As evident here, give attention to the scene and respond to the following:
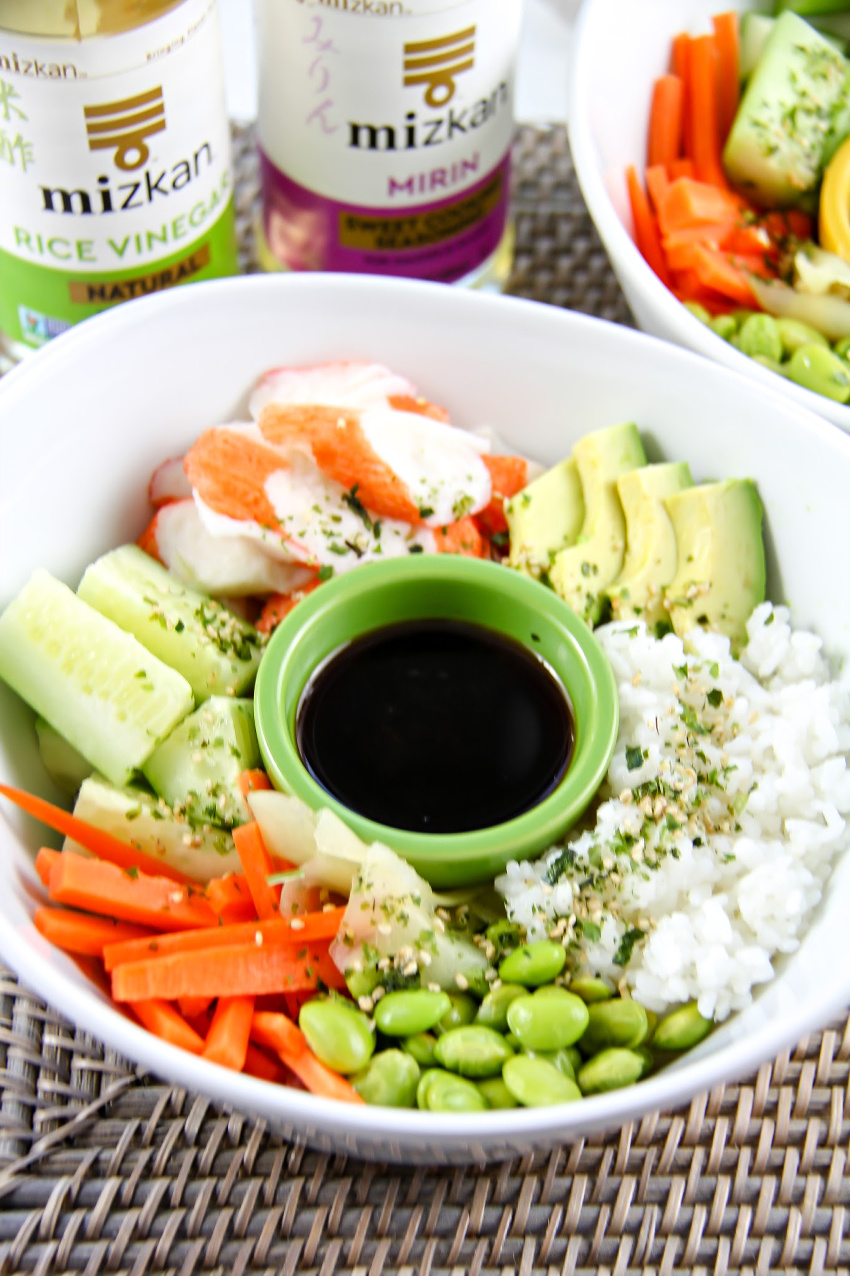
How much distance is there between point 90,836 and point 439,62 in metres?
1.30

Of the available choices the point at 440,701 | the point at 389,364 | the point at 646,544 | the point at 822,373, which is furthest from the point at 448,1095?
the point at 822,373

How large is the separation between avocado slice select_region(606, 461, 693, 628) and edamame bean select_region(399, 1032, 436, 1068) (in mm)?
693

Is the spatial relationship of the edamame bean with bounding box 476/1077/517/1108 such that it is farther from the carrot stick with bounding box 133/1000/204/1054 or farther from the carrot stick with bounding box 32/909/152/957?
the carrot stick with bounding box 32/909/152/957

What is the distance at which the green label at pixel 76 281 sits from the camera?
2.13 m

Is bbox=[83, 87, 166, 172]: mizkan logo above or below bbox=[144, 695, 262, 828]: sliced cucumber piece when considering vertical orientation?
above

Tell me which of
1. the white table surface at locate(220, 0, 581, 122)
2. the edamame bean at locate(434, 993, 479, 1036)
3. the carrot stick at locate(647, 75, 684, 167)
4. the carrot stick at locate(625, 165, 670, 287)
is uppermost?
the carrot stick at locate(647, 75, 684, 167)

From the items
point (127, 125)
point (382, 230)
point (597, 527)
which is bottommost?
point (597, 527)

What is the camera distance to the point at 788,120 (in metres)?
2.45

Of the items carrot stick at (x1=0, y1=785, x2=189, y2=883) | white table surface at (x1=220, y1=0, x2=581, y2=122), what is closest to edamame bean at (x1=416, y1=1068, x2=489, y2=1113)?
carrot stick at (x1=0, y1=785, x2=189, y2=883)

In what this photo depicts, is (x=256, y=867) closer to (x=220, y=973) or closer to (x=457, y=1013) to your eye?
(x=220, y=973)

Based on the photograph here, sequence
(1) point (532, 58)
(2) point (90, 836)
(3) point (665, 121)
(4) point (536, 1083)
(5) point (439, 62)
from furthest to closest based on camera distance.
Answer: (1) point (532, 58) → (3) point (665, 121) → (5) point (439, 62) → (2) point (90, 836) → (4) point (536, 1083)

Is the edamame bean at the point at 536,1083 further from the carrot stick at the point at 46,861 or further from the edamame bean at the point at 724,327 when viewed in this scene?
the edamame bean at the point at 724,327

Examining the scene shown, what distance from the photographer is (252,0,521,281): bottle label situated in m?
2.07

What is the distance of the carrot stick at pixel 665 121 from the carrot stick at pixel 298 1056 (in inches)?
68.4
